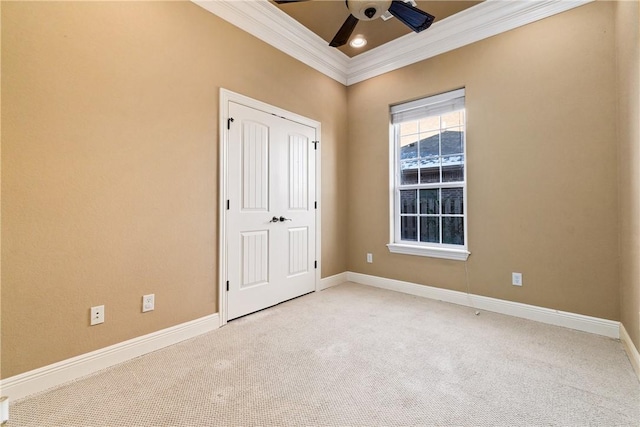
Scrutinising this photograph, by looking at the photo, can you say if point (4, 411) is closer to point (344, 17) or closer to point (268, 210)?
point (268, 210)

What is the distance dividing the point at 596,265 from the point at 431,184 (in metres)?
1.65

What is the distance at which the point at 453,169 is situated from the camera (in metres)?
3.27

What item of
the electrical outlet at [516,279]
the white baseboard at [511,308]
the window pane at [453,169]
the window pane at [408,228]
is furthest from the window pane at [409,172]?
the electrical outlet at [516,279]

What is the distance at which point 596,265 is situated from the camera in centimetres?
238

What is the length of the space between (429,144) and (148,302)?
11.0ft

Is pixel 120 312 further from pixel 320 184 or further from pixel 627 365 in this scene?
pixel 627 365

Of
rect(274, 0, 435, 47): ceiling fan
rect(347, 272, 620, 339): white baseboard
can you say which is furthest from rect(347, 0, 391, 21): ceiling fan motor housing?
rect(347, 272, 620, 339): white baseboard

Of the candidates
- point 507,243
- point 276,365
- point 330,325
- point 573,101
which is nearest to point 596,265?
point 507,243

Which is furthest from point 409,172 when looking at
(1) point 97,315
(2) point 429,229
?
(1) point 97,315

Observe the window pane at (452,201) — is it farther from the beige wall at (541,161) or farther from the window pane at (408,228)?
the window pane at (408,228)

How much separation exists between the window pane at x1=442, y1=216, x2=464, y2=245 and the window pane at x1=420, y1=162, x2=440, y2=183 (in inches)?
20.1

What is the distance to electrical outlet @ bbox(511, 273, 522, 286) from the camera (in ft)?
8.98

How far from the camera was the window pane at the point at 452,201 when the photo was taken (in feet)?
10.6

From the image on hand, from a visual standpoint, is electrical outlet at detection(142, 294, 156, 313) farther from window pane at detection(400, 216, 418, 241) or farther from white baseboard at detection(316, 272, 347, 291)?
window pane at detection(400, 216, 418, 241)
